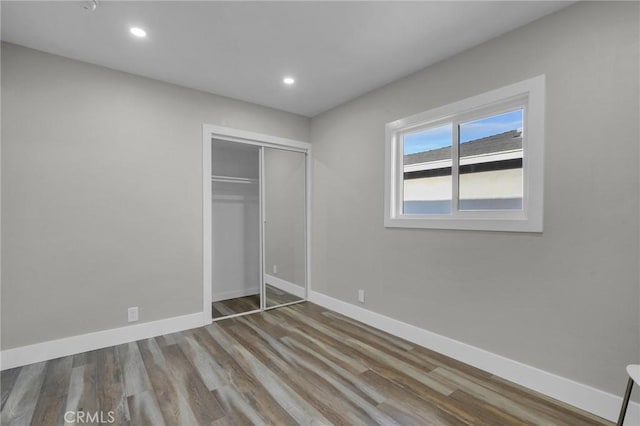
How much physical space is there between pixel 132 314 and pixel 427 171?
3.26 meters

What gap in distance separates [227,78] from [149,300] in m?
2.42

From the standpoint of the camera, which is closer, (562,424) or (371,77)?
(562,424)

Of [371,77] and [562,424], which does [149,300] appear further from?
[562,424]

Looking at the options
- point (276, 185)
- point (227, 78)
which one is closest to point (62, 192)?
point (227, 78)

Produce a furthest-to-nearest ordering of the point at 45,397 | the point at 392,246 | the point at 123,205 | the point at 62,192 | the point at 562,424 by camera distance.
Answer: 1. the point at 392,246
2. the point at 123,205
3. the point at 62,192
4. the point at 45,397
5. the point at 562,424

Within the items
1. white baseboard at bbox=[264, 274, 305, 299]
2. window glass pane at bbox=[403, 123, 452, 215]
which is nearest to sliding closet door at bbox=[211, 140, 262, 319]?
white baseboard at bbox=[264, 274, 305, 299]

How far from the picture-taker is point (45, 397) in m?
1.96

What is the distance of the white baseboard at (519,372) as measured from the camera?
68.4 inches

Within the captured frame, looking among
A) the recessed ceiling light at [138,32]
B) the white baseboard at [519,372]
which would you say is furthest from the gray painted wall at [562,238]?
the recessed ceiling light at [138,32]

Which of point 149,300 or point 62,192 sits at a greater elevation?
point 62,192

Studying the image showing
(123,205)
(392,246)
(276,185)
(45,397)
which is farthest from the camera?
(276,185)

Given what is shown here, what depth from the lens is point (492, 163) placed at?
2391 millimetres

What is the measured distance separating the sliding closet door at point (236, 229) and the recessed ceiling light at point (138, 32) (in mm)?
1462

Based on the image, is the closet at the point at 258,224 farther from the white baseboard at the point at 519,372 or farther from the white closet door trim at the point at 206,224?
the white baseboard at the point at 519,372
